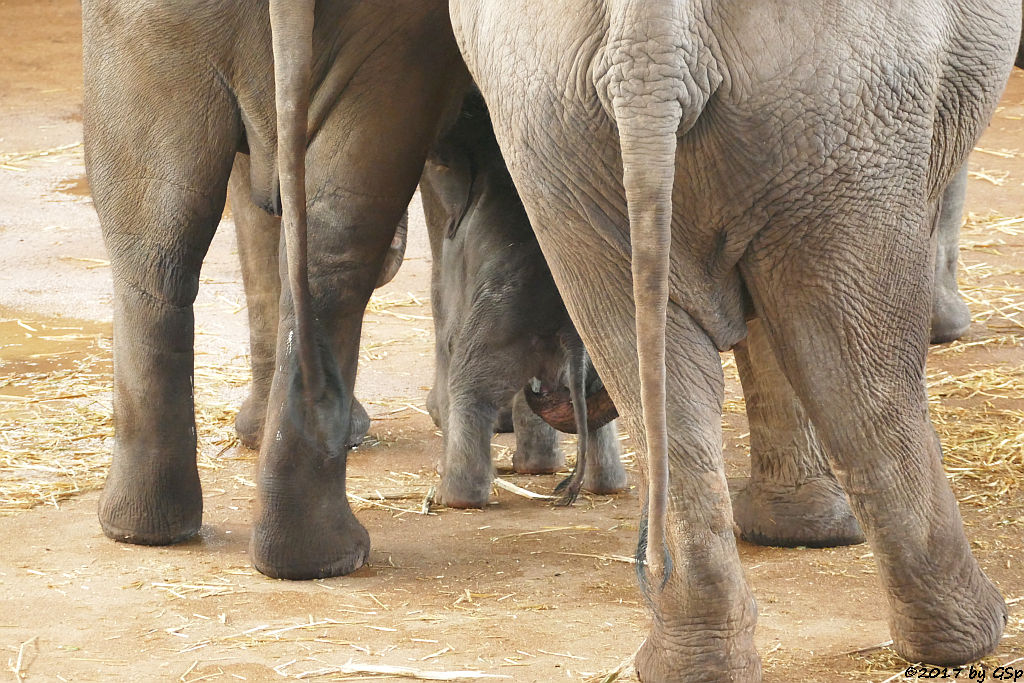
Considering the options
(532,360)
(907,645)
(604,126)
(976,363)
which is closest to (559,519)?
(532,360)

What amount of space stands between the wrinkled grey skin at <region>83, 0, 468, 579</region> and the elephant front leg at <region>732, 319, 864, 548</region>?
902mm

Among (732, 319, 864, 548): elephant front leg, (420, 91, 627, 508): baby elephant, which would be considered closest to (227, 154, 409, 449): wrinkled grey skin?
(420, 91, 627, 508): baby elephant

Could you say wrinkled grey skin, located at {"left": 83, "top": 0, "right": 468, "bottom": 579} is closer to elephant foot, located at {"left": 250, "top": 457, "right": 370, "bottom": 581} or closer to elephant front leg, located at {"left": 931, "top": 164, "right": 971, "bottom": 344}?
elephant foot, located at {"left": 250, "top": 457, "right": 370, "bottom": 581}

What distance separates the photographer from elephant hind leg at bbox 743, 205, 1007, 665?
2.41 meters

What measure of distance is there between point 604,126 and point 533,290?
1.36m

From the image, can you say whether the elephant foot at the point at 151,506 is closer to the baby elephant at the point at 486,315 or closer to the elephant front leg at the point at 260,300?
the baby elephant at the point at 486,315

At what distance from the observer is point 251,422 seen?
474cm

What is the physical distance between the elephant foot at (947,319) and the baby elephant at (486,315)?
2.20 metres

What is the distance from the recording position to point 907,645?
9.07ft

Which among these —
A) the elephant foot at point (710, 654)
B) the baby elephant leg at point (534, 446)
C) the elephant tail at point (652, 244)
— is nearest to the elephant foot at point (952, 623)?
the elephant foot at point (710, 654)

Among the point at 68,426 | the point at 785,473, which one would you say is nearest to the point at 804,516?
the point at 785,473

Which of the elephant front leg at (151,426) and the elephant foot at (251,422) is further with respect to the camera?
the elephant foot at (251,422)

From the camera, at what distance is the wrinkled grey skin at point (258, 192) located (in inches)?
130

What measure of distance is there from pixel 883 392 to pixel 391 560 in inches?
60.1
